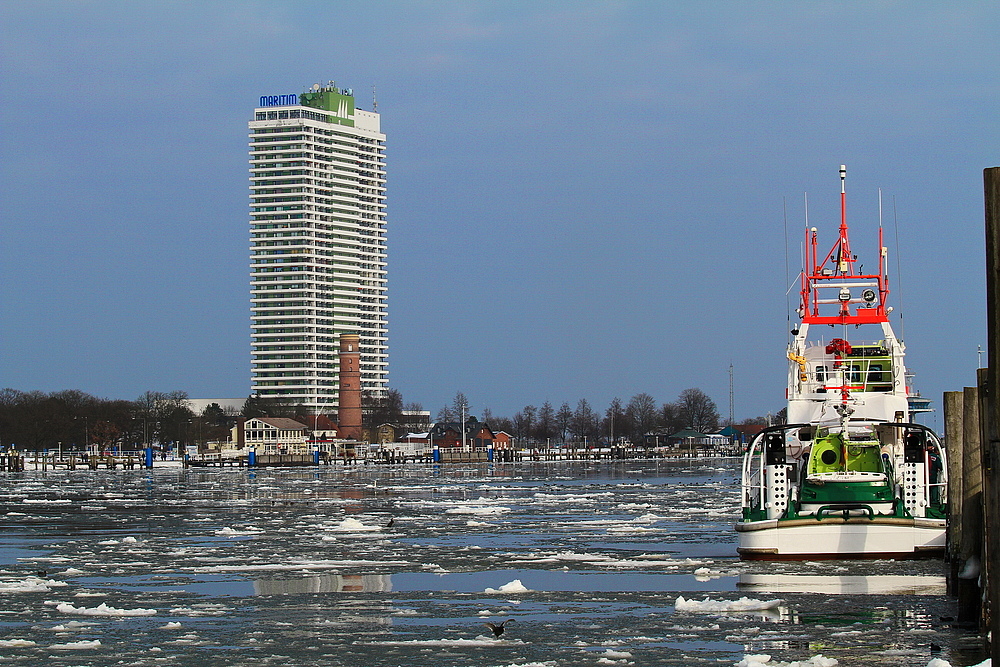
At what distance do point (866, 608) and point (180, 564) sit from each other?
14.1m

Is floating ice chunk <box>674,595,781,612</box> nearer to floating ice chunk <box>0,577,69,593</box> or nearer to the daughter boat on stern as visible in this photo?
the daughter boat on stern

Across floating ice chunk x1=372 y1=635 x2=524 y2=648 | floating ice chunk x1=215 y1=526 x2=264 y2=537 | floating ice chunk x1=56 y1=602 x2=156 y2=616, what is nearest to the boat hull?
floating ice chunk x1=372 y1=635 x2=524 y2=648

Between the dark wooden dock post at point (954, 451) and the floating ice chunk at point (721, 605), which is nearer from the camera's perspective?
the floating ice chunk at point (721, 605)

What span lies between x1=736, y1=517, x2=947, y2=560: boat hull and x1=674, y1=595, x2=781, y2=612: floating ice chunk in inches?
208

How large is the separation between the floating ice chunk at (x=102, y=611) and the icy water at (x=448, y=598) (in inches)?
2.3

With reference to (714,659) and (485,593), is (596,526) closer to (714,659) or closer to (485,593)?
(485,593)

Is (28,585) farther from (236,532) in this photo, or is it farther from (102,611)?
(236,532)

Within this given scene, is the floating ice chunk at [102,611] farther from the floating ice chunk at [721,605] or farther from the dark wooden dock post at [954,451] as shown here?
the dark wooden dock post at [954,451]

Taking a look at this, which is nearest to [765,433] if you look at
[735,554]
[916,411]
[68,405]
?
[735,554]

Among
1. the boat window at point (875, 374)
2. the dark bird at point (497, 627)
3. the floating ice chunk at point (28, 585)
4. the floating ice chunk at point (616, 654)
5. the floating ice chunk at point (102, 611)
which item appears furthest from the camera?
the boat window at point (875, 374)

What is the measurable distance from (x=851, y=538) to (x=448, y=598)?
8.10 m

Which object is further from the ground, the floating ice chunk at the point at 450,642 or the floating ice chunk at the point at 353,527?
the floating ice chunk at the point at 450,642

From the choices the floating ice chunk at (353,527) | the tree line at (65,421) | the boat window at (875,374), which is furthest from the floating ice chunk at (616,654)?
the tree line at (65,421)

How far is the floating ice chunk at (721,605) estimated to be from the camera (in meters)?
19.6
